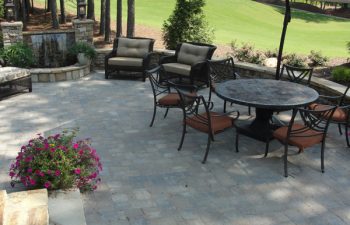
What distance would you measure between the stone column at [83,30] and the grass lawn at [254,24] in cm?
790

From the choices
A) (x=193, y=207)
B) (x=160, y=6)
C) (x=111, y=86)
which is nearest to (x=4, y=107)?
(x=111, y=86)

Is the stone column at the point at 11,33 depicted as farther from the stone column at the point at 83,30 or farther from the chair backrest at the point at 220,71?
the chair backrest at the point at 220,71

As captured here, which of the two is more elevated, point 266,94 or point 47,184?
point 266,94

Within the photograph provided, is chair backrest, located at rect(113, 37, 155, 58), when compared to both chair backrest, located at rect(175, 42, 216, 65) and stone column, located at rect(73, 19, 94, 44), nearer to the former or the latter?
chair backrest, located at rect(175, 42, 216, 65)

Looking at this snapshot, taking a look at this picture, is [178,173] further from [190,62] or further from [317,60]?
[317,60]

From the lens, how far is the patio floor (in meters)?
4.02

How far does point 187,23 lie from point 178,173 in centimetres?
687

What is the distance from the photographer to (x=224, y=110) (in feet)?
23.4

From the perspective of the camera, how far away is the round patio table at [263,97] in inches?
204

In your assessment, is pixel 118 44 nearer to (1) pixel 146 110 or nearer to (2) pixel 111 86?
(2) pixel 111 86

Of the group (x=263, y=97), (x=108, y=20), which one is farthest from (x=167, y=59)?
(x=108, y=20)

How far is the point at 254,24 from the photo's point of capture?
26984 mm

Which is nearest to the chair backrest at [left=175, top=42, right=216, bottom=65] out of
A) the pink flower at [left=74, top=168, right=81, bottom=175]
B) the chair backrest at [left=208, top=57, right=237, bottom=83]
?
the chair backrest at [left=208, top=57, right=237, bottom=83]

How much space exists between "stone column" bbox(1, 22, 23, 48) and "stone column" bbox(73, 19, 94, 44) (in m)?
1.40
